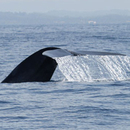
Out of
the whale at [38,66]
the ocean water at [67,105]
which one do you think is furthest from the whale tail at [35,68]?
the ocean water at [67,105]

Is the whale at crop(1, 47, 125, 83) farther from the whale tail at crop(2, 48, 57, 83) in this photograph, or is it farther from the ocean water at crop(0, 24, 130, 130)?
the ocean water at crop(0, 24, 130, 130)

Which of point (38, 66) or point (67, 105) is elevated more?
point (38, 66)

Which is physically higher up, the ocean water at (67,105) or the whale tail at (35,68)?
the whale tail at (35,68)

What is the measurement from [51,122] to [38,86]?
3.06 m

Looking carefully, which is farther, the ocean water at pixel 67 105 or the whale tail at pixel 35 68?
the whale tail at pixel 35 68

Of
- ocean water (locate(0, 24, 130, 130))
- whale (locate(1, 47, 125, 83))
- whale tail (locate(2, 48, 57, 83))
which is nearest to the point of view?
ocean water (locate(0, 24, 130, 130))

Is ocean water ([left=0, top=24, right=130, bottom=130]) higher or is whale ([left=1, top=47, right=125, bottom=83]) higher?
whale ([left=1, top=47, right=125, bottom=83])

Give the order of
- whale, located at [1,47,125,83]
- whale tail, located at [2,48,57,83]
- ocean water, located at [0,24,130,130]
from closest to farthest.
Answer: ocean water, located at [0,24,130,130] → whale, located at [1,47,125,83] → whale tail, located at [2,48,57,83]

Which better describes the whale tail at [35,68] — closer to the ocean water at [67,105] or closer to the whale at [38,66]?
the whale at [38,66]

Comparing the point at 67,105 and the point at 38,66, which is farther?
the point at 38,66

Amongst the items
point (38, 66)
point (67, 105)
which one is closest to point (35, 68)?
point (38, 66)

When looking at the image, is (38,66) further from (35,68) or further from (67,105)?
(67,105)

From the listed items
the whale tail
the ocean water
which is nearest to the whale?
the whale tail

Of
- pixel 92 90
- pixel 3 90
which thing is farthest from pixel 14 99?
pixel 92 90
